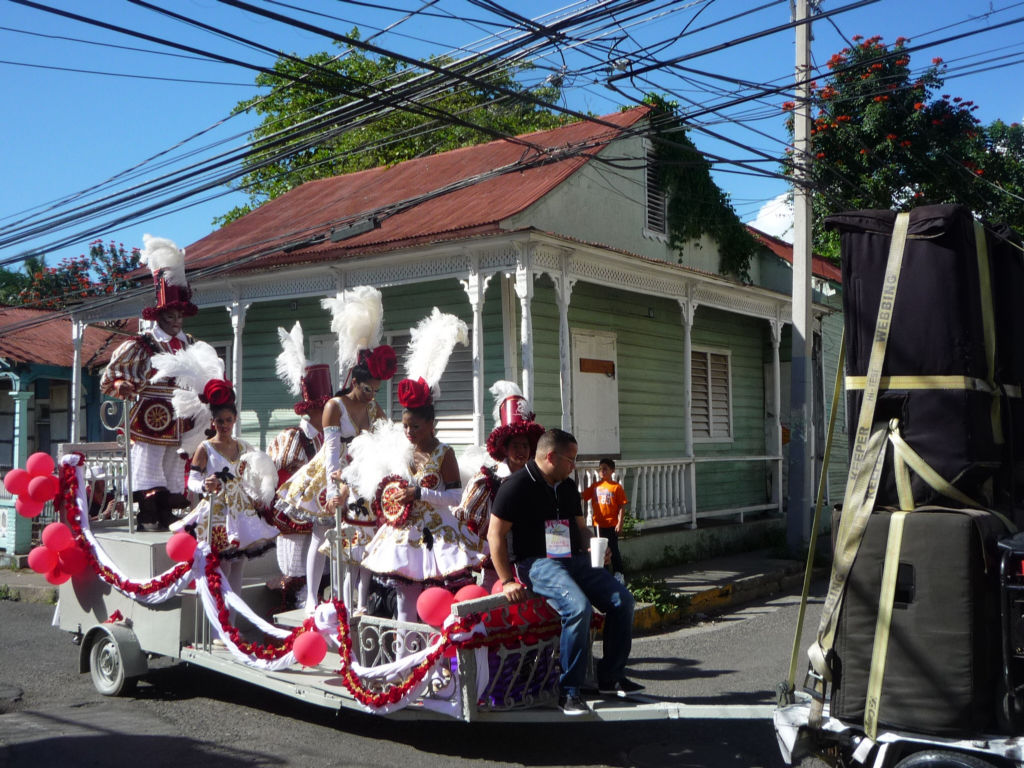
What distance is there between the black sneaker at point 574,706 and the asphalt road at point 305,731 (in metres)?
0.52

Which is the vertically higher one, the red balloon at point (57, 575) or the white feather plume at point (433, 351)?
the white feather plume at point (433, 351)

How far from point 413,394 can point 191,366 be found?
7.22 ft

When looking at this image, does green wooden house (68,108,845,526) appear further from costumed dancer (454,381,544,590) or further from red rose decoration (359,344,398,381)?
costumed dancer (454,381,544,590)

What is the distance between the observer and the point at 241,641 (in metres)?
6.14

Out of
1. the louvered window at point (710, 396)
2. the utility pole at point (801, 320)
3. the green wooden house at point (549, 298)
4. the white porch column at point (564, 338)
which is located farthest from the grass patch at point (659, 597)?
the louvered window at point (710, 396)

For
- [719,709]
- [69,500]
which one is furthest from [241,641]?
[719,709]

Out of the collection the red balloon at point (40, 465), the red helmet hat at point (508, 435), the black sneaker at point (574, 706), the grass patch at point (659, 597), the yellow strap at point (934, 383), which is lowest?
the grass patch at point (659, 597)

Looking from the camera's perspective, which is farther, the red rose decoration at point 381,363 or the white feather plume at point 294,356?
the white feather plume at point 294,356

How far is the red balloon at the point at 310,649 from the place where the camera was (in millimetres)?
Result: 5488

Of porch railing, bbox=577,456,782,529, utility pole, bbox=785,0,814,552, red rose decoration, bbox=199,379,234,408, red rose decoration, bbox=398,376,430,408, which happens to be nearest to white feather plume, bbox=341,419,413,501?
red rose decoration, bbox=398,376,430,408

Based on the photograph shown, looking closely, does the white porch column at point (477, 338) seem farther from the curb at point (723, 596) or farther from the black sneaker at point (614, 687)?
the black sneaker at point (614, 687)

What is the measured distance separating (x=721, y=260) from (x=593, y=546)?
463 inches

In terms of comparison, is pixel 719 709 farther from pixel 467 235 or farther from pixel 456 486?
pixel 467 235

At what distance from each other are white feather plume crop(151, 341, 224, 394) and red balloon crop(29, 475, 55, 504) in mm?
1060
